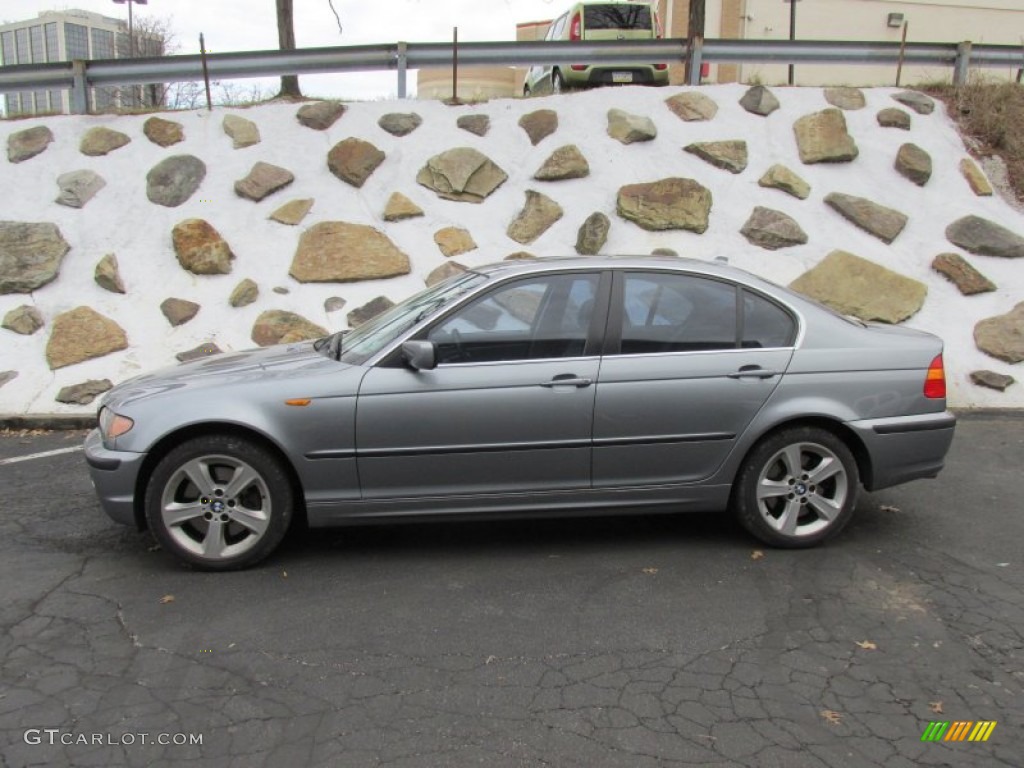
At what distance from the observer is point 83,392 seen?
749cm

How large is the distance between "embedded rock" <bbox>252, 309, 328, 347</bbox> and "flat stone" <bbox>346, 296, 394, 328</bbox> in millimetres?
296

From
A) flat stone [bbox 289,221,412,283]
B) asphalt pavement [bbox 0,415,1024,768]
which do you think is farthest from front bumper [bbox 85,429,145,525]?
flat stone [bbox 289,221,412,283]

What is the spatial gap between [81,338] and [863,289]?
7.52 m

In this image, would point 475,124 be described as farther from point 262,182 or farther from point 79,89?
point 79,89

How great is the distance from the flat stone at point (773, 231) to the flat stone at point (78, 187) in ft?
22.7

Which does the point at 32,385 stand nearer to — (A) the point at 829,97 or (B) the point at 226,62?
(B) the point at 226,62

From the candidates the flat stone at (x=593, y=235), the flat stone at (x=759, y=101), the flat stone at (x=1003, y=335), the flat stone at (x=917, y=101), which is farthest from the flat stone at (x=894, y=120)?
the flat stone at (x=593, y=235)

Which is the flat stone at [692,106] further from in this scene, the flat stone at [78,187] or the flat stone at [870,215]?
the flat stone at [78,187]

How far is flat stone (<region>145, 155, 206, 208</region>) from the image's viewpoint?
9195 mm

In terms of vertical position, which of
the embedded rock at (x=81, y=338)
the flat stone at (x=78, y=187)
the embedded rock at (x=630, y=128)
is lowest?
the embedded rock at (x=81, y=338)

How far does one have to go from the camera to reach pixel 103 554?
4.48 metres

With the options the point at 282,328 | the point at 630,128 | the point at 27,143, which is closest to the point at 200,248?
the point at 282,328

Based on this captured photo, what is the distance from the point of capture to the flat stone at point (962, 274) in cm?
848

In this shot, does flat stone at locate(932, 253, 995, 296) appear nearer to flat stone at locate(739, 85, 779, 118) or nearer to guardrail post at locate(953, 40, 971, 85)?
flat stone at locate(739, 85, 779, 118)
